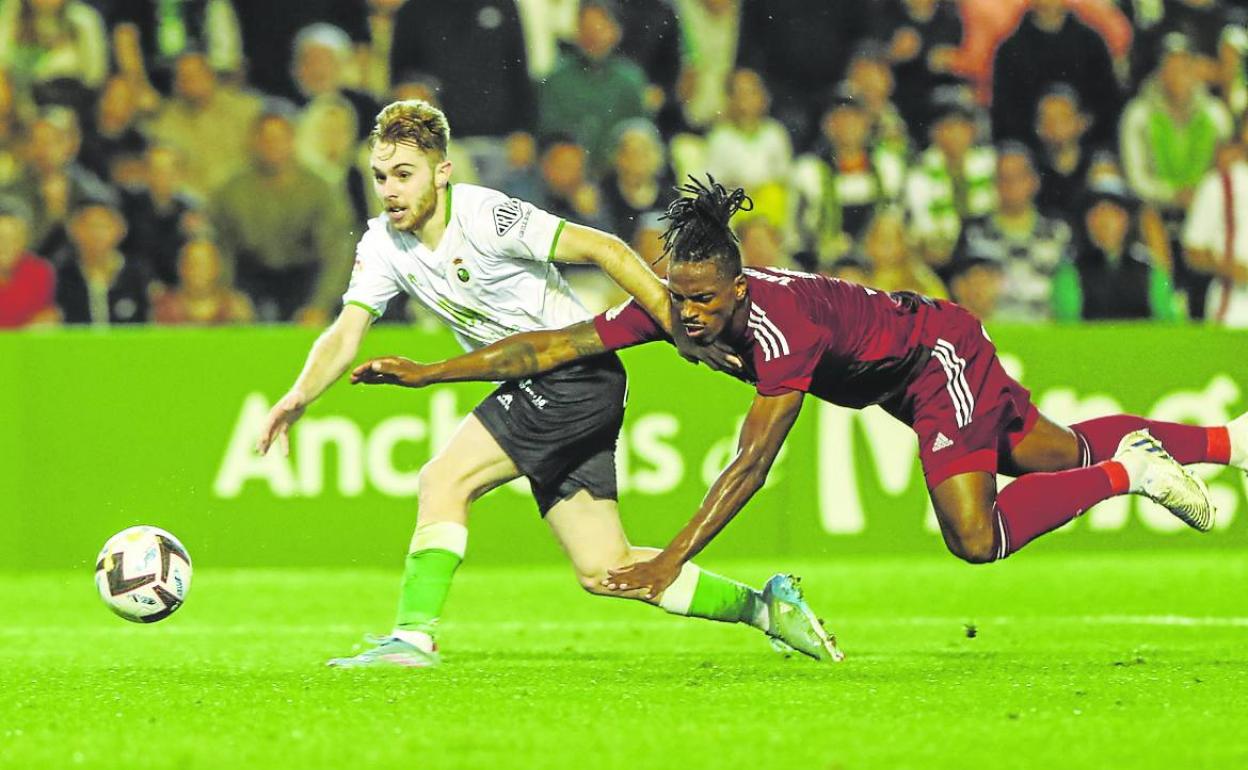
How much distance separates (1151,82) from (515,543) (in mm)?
6009

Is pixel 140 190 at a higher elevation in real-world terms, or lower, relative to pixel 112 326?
higher

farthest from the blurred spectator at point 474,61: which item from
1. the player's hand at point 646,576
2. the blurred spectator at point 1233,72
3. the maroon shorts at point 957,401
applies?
the player's hand at point 646,576

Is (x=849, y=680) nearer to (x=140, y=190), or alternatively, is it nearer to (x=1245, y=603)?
(x=1245, y=603)

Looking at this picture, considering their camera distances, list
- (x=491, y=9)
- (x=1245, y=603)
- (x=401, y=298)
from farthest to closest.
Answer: (x=491, y=9), (x=401, y=298), (x=1245, y=603)

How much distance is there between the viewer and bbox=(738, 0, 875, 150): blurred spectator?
1436 cm

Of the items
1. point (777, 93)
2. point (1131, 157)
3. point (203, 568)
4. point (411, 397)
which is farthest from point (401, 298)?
point (1131, 157)

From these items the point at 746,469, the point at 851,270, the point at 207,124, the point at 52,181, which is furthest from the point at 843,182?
the point at 746,469

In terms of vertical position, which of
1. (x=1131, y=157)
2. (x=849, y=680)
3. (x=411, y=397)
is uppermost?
(x=1131, y=157)

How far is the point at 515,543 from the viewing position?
1180 cm

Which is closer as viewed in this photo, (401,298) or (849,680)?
(849,680)

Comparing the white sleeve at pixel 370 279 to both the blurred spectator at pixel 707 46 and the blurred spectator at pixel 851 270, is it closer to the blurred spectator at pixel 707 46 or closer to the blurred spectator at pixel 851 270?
the blurred spectator at pixel 851 270

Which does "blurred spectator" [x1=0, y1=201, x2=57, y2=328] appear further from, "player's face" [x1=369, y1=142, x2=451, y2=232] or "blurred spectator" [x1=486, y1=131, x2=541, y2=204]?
"player's face" [x1=369, y1=142, x2=451, y2=232]

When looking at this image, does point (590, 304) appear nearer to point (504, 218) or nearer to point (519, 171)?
point (519, 171)

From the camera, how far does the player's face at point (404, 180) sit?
732 cm
